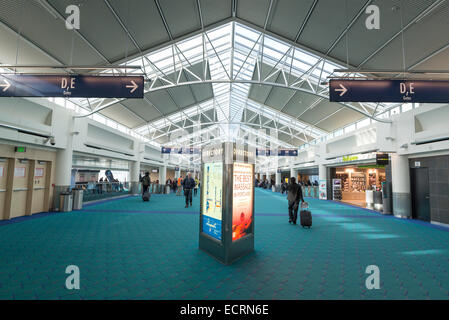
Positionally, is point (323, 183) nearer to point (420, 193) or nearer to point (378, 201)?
point (378, 201)

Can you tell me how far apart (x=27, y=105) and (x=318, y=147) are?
62.9 feet

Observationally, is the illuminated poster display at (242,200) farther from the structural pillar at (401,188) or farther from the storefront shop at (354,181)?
the storefront shop at (354,181)

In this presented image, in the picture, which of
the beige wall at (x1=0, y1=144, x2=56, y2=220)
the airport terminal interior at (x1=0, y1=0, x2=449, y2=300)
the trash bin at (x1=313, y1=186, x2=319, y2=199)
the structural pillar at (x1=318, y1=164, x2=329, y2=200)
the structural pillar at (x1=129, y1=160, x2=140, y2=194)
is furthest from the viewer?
the trash bin at (x1=313, y1=186, x2=319, y2=199)

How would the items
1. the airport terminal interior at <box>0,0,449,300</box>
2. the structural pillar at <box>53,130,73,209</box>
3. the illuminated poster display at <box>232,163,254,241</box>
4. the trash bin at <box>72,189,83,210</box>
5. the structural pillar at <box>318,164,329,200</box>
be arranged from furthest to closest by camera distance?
the structural pillar at <box>318,164,329,200</box>, the trash bin at <box>72,189,83,210</box>, the structural pillar at <box>53,130,73,209</box>, the illuminated poster display at <box>232,163,254,241</box>, the airport terminal interior at <box>0,0,449,300</box>

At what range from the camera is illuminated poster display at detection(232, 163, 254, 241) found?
4.20 m

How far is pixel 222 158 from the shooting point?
421 cm

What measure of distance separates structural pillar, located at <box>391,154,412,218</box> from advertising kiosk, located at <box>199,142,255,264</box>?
939cm

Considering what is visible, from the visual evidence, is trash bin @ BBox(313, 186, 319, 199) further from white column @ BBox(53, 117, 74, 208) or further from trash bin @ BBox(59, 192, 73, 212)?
white column @ BBox(53, 117, 74, 208)

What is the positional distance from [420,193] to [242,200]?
395 inches

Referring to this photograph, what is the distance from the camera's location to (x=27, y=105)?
26.4 feet

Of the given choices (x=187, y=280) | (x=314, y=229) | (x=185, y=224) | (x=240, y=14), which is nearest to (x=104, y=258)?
(x=187, y=280)

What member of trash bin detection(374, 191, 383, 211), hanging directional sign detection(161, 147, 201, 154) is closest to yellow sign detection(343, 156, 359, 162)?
trash bin detection(374, 191, 383, 211)

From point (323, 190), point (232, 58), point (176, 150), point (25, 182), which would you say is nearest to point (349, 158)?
point (323, 190)

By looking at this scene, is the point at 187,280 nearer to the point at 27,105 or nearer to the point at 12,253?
the point at 12,253
